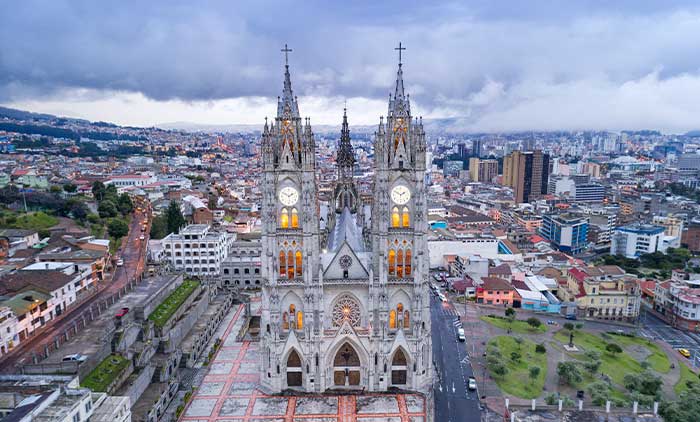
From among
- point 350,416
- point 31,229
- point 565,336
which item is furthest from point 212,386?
point 31,229

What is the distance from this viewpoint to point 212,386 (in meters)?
53.2

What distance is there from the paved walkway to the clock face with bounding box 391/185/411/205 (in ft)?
69.8

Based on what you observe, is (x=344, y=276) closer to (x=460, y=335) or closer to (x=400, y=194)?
(x=400, y=194)

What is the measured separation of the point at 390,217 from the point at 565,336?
41819mm

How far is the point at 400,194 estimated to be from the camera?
50.4 meters

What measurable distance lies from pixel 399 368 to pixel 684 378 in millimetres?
41322

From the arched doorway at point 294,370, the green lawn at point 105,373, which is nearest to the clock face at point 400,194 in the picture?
the arched doorway at point 294,370

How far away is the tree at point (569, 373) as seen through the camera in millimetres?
56938

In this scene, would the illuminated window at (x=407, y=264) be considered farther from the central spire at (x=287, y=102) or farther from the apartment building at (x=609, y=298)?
the apartment building at (x=609, y=298)

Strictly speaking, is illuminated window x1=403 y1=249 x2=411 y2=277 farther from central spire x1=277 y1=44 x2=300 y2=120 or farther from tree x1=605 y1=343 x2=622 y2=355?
tree x1=605 y1=343 x2=622 y2=355

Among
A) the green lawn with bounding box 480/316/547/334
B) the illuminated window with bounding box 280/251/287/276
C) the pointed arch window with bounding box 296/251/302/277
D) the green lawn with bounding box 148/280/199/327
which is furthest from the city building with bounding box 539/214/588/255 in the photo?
the illuminated window with bounding box 280/251/287/276

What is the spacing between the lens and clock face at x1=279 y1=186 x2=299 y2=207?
50.6m

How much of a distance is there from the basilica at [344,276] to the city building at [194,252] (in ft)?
148

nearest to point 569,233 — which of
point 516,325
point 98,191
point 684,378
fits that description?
point 516,325
